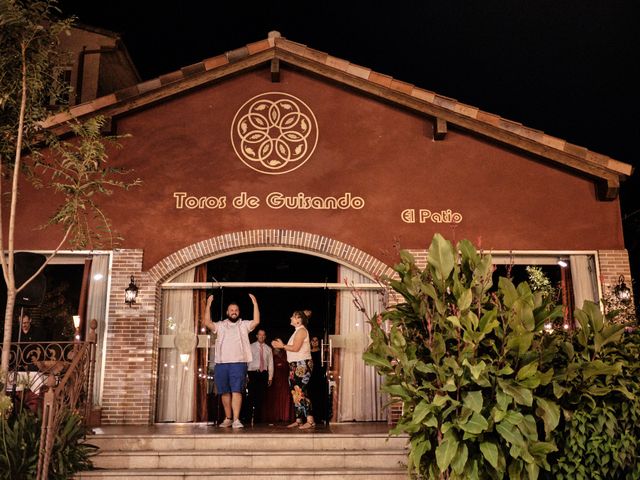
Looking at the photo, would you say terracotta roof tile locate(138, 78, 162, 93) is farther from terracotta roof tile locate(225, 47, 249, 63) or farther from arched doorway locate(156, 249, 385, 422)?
arched doorway locate(156, 249, 385, 422)

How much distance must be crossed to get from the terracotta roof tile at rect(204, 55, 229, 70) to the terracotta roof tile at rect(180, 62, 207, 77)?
0.07m

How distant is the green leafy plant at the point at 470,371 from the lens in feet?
16.2

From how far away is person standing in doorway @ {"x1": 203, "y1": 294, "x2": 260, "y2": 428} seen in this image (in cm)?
892

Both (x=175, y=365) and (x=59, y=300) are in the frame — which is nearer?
(x=175, y=365)

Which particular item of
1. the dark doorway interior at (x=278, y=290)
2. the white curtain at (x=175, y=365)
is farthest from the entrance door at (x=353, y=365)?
the white curtain at (x=175, y=365)

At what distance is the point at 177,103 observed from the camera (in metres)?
10.6

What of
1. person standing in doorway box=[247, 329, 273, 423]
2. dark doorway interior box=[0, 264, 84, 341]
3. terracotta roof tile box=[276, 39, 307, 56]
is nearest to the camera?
terracotta roof tile box=[276, 39, 307, 56]

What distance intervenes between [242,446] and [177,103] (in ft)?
18.6

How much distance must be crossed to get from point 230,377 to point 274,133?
3917 millimetres

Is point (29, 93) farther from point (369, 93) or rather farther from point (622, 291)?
point (622, 291)

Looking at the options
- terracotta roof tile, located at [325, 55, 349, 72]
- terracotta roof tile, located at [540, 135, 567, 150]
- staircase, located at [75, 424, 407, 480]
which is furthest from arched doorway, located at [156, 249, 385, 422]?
terracotta roof tile, located at [540, 135, 567, 150]

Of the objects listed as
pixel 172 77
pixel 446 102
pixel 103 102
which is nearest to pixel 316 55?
pixel 446 102

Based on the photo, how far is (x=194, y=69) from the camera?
34.0ft

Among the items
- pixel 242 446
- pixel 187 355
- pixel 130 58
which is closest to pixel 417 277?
pixel 242 446
